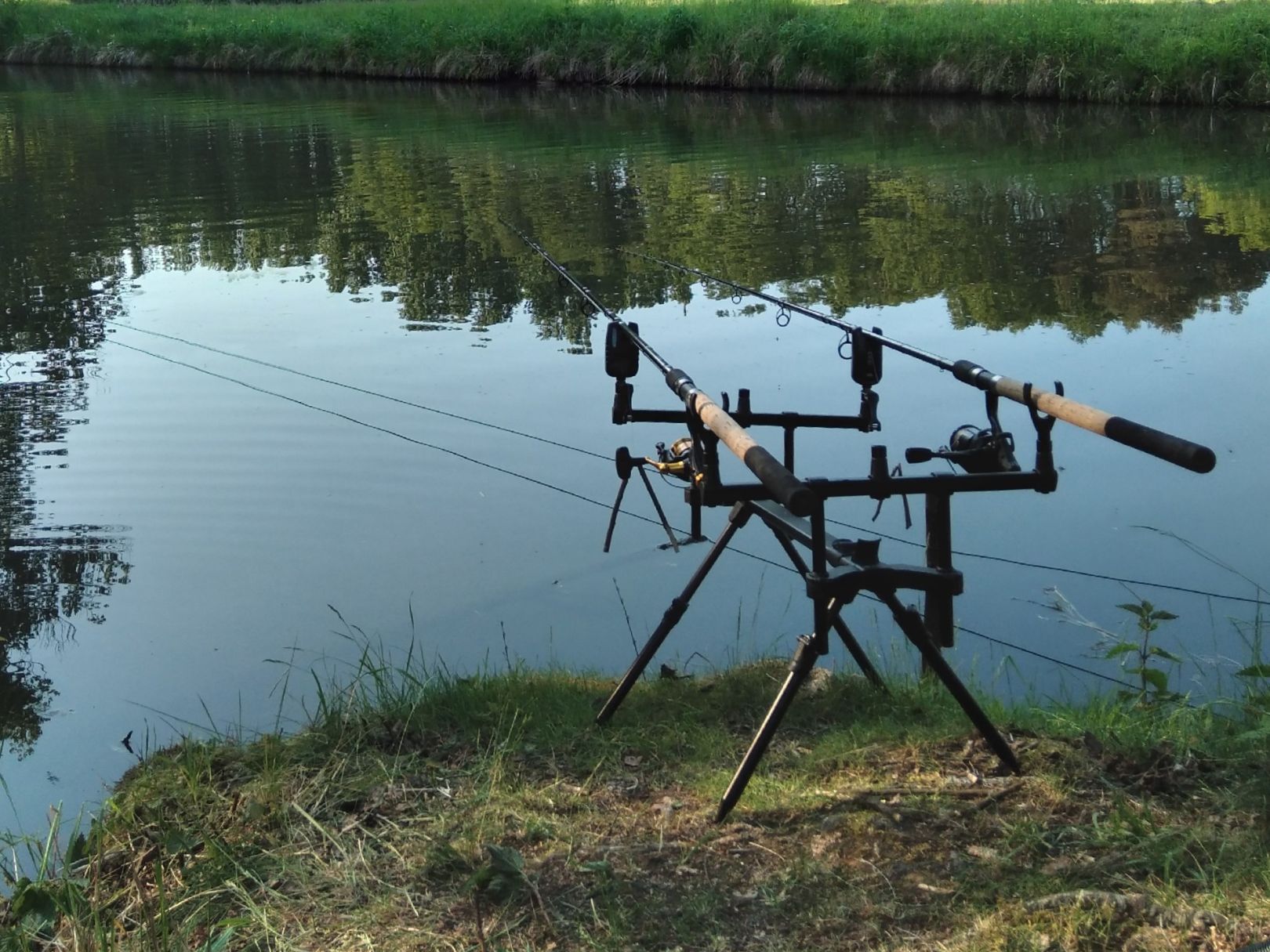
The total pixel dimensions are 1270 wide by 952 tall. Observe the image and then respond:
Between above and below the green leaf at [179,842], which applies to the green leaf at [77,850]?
below

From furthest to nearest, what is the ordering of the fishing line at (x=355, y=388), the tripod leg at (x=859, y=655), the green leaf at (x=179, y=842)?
A: the fishing line at (x=355, y=388), the tripod leg at (x=859, y=655), the green leaf at (x=179, y=842)

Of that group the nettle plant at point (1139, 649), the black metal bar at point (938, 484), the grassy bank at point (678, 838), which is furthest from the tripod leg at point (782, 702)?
the nettle plant at point (1139, 649)

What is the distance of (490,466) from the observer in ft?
22.9

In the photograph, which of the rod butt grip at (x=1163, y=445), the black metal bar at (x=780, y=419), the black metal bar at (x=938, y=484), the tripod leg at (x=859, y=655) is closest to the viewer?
the rod butt grip at (x=1163, y=445)

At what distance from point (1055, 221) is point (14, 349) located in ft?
27.0

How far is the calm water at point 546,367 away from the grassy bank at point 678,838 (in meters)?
0.92

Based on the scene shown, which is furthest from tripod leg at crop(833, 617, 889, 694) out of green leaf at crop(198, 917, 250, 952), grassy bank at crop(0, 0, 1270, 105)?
grassy bank at crop(0, 0, 1270, 105)

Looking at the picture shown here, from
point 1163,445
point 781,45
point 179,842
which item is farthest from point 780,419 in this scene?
point 781,45

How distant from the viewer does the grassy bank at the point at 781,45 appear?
18828 millimetres

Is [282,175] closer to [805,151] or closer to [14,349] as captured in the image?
[805,151]

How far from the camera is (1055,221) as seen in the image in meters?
12.4

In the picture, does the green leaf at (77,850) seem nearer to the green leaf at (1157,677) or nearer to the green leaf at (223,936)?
the green leaf at (223,936)

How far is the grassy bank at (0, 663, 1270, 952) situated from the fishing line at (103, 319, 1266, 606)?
123cm

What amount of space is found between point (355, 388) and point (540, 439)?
1587 mm
